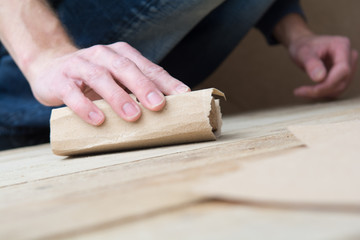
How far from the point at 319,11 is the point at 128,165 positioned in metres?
2.00

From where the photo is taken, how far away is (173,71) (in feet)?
5.48

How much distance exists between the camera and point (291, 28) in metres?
1.72

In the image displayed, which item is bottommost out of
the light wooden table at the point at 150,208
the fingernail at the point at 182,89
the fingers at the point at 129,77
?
the fingers at the point at 129,77

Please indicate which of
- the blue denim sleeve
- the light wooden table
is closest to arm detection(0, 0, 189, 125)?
the light wooden table

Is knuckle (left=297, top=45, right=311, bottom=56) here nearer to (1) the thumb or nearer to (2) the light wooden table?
(1) the thumb

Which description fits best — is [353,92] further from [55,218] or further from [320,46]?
[55,218]

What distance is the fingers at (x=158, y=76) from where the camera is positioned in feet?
2.48

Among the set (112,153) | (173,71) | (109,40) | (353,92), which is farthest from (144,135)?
(353,92)

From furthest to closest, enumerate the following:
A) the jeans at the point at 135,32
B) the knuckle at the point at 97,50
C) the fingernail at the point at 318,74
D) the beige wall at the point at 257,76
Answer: the beige wall at the point at 257,76 → the fingernail at the point at 318,74 → the jeans at the point at 135,32 → the knuckle at the point at 97,50

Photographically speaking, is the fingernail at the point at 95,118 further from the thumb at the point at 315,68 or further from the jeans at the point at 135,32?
the thumb at the point at 315,68

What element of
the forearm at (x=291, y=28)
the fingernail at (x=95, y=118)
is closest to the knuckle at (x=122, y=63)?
the fingernail at (x=95, y=118)

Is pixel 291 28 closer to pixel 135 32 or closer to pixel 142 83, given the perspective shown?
pixel 135 32

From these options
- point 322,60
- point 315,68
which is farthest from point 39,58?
point 322,60

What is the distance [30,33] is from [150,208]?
0.82m
